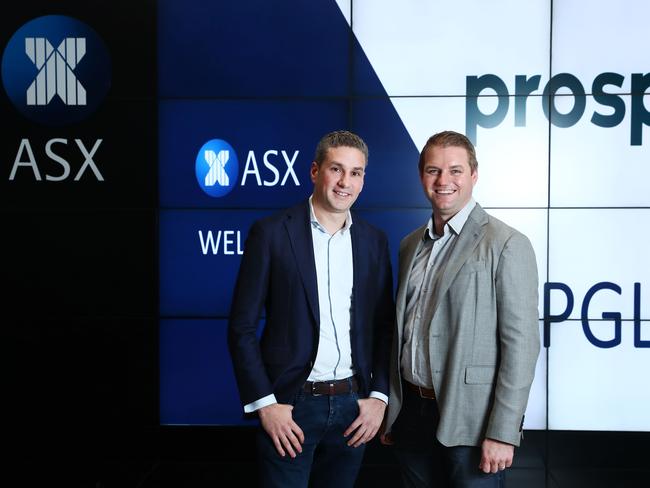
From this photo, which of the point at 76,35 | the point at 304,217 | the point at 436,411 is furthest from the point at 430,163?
the point at 76,35

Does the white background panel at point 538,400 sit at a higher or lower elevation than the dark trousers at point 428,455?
lower

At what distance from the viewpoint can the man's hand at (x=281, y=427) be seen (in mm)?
1785

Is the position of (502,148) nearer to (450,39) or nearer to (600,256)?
(450,39)

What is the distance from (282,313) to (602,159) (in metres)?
2.50

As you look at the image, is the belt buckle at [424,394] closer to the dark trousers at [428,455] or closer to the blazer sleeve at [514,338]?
the dark trousers at [428,455]

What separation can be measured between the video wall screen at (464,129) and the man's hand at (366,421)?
1635 mm

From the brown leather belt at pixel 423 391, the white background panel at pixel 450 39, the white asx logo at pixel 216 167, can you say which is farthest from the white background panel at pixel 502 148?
the brown leather belt at pixel 423 391

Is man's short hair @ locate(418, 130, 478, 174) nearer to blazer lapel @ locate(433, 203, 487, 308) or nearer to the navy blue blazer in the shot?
blazer lapel @ locate(433, 203, 487, 308)

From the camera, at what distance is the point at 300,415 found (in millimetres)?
1837

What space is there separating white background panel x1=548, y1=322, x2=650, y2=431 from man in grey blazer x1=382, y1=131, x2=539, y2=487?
1.79m

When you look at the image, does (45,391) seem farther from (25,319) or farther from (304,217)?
(304,217)

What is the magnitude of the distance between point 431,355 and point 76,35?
3.02m

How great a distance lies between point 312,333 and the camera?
182 cm

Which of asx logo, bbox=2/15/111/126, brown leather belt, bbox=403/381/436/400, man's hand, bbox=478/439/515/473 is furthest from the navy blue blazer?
asx logo, bbox=2/15/111/126
